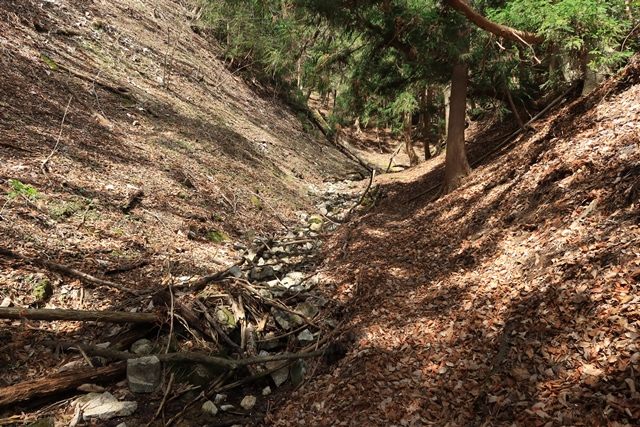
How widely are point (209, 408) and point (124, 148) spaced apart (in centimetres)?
746

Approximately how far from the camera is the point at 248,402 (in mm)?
4570

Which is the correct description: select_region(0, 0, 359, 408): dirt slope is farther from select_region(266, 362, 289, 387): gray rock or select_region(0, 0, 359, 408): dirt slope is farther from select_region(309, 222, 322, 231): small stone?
select_region(266, 362, 289, 387): gray rock

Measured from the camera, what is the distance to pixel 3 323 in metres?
4.79

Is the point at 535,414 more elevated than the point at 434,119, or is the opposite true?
the point at 434,119

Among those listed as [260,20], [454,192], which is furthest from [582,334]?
[260,20]

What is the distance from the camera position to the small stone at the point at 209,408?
14.4 ft

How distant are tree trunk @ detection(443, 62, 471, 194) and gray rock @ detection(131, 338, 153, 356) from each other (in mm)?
8251

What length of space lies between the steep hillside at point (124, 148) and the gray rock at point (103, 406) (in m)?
2.41

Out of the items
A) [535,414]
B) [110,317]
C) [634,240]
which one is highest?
[634,240]

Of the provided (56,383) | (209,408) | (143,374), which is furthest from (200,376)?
(56,383)

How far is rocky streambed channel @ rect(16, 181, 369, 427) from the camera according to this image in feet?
14.2

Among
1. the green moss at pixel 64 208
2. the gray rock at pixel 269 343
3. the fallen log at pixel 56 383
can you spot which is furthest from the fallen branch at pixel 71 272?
the gray rock at pixel 269 343

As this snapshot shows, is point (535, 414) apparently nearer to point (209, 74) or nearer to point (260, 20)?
point (209, 74)

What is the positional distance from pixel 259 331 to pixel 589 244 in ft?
13.8
